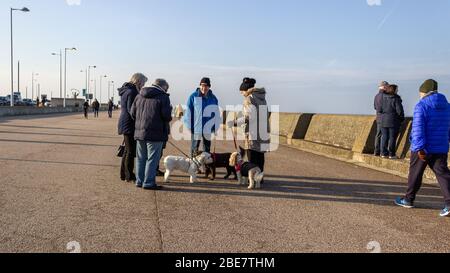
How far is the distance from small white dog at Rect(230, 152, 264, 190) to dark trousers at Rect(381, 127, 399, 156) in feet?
15.2

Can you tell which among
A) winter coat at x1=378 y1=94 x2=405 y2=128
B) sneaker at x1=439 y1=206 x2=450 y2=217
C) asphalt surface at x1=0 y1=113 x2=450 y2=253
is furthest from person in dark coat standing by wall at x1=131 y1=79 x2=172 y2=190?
winter coat at x1=378 y1=94 x2=405 y2=128

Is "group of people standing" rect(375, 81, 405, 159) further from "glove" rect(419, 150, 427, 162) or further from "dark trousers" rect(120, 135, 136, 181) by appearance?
"dark trousers" rect(120, 135, 136, 181)

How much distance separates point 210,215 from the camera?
622 centimetres

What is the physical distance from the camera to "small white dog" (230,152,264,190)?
8219 millimetres

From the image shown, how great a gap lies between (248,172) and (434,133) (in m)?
3.12

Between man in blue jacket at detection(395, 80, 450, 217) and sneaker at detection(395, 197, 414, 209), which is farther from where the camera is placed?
sneaker at detection(395, 197, 414, 209)

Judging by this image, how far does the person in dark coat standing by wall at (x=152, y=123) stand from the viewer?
25.7 ft

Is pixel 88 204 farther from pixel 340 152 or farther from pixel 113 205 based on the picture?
pixel 340 152

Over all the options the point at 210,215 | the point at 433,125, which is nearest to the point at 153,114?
the point at 210,215

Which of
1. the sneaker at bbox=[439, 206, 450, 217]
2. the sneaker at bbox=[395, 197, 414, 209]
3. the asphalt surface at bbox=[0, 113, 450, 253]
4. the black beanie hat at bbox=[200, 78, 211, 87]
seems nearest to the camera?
the asphalt surface at bbox=[0, 113, 450, 253]

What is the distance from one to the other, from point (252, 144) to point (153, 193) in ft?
6.73

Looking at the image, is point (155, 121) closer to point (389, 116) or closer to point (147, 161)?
point (147, 161)
